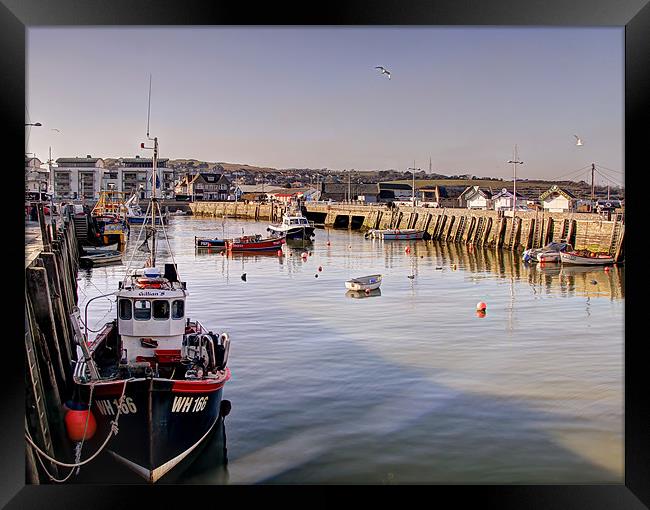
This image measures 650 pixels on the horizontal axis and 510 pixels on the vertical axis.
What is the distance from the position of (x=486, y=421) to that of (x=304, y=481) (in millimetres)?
2263

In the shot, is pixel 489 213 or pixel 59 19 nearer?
pixel 59 19

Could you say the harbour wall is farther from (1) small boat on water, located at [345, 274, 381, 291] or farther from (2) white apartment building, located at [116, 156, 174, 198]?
(2) white apartment building, located at [116, 156, 174, 198]

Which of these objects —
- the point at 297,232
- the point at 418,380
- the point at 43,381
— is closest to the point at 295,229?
the point at 297,232

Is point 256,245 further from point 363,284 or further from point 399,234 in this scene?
point 363,284

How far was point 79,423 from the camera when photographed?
6.44m

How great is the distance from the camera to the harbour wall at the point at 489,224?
2459 centimetres

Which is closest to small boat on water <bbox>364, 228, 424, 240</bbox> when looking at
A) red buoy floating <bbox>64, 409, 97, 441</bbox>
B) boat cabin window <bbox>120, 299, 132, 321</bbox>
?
boat cabin window <bbox>120, 299, 132, 321</bbox>

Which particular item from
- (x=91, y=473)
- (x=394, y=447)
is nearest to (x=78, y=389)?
(x=91, y=473)

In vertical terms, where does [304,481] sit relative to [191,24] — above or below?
below

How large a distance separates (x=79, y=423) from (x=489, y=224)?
86.1 feet
